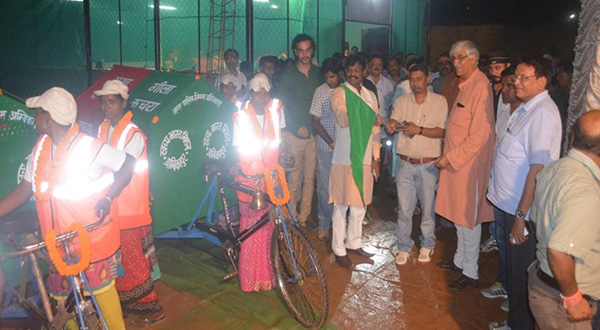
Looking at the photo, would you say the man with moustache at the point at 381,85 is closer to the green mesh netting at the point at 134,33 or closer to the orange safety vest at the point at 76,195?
the orange safety vest at the point at 76,195

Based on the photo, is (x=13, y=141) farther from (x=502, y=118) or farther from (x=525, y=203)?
(x=502, y=118)

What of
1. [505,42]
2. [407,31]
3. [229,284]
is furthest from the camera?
[505,42]

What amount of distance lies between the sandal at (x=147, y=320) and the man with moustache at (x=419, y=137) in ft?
8.23

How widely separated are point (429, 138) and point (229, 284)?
2340mm

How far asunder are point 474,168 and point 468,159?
12 cm

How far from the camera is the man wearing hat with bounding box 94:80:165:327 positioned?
3723 millimetres

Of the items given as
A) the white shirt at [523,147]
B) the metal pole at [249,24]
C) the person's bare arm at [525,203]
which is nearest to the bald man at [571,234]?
the person's bare arm at [525,203]

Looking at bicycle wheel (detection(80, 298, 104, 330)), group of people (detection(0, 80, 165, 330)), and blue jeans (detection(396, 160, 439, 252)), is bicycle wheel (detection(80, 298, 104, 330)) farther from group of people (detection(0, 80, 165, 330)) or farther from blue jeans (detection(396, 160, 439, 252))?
blue jeans (detection(396, 160, 439, 252))

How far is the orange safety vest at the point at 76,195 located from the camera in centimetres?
279

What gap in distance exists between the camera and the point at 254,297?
14.0 feet

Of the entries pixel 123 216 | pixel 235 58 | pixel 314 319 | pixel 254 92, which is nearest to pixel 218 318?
pixel 314 319

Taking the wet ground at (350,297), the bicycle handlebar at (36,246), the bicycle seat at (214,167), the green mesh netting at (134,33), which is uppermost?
the green mesh netting at (134,33)

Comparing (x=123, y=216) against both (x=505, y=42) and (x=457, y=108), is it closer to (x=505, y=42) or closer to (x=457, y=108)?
(x=457, y=108)

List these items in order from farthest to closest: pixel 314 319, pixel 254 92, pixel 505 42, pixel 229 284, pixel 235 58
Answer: pixel 505 42 < pixel 235 58 < pixel 229 284 < pixel 254 92 < pixel 314 319
